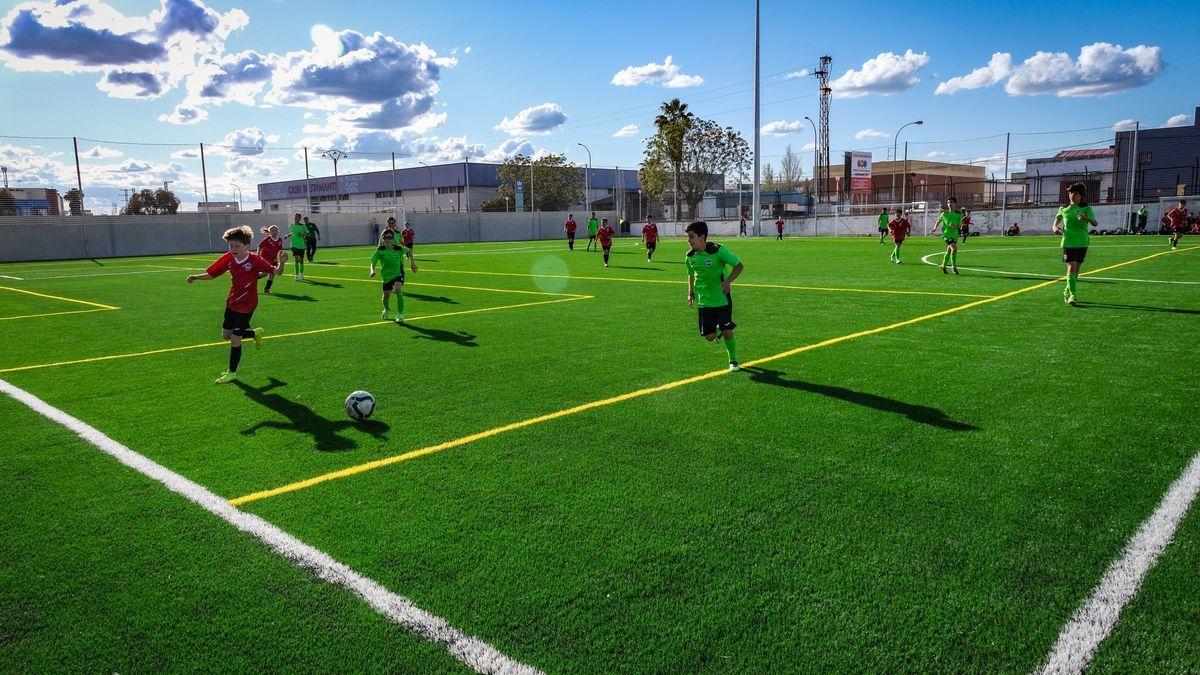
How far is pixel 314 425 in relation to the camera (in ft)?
22.1

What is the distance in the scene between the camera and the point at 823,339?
10453 millimetres

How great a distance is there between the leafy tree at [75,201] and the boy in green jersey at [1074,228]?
48036mm

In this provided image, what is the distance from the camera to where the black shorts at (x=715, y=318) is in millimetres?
8391

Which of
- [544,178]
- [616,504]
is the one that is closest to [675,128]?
[544,178]

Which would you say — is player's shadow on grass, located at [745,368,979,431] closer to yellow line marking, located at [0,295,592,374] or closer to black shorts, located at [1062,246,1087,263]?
yellow line marking, located at [0,295,592,374]

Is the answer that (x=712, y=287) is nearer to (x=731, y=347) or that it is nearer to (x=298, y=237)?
(x=731, y=347)

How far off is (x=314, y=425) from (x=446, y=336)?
4.92 metres

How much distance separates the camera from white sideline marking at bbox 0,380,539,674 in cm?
315

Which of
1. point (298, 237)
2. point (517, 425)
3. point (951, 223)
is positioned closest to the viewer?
point (517, 425)

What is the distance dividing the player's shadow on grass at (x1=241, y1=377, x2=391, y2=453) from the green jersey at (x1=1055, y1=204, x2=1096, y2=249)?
40.3 feet

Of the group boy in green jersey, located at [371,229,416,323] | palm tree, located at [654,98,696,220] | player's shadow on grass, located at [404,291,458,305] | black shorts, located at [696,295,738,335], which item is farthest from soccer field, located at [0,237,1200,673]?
palm tree, located at [654,98,696,220]

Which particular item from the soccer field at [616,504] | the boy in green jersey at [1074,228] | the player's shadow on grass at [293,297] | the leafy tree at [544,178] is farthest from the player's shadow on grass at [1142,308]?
the leafy tree at [544,178]

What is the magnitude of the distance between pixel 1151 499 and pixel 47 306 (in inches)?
819

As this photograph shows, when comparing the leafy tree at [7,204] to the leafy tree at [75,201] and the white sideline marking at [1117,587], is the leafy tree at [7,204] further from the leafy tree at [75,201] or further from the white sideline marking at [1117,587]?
the white sideline marking at [1117,587]
